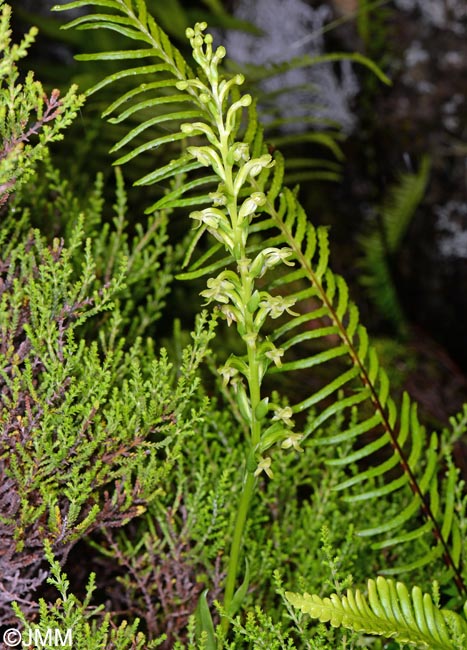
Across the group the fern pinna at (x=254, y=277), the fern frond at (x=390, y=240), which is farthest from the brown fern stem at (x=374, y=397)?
the fern frond at (x=390, y=240)

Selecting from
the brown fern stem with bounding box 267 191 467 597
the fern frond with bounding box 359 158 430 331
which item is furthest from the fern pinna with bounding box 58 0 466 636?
the fern frond with bounding box 359 158 430 331

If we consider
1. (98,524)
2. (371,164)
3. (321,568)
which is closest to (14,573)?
(98,524)

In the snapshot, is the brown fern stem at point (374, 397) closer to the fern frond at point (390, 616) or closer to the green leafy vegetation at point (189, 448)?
the green leafy vegetation at point (189, 448)

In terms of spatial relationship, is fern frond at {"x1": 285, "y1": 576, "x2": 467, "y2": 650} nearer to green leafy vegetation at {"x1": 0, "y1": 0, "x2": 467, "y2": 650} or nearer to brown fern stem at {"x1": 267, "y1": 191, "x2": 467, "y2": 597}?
green leafy vegetation at {"x1": 0, "y1": 0, "x2": 467, "y2": 650}

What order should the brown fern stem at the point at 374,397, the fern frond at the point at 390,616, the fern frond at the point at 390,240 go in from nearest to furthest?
the fern frond at the point at 390,616 < the brown fern stem at the point at 374,397 < the fern frond at the point at 390,240

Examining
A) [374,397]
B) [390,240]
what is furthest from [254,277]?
[390,240]

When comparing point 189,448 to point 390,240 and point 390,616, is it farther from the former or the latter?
point 390,240

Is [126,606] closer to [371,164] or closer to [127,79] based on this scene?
[127,79]
